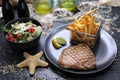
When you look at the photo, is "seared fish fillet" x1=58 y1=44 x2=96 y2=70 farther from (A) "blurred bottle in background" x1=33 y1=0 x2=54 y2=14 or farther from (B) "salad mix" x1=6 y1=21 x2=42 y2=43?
(A) "blurred bottle in background" x1=33 y1=0 x2=54 y2=14

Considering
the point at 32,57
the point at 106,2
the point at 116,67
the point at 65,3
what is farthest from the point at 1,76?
the point at 106,2

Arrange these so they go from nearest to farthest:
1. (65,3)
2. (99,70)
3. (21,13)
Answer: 1. (99,70)
2. (21,13)
3. (65,3)

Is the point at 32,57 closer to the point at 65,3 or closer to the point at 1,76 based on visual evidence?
the point at 1,76

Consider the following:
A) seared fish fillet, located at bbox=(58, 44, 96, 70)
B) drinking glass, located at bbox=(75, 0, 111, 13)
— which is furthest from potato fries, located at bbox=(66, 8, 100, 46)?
drinking glass, located at bbox=(75, 0, 111, 13)

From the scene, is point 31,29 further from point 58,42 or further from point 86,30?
point 86,30

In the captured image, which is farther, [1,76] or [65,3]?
[65,3]

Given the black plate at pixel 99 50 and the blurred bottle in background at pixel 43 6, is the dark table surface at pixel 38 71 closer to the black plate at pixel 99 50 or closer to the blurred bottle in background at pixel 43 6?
the black plate at pixel 99 50
